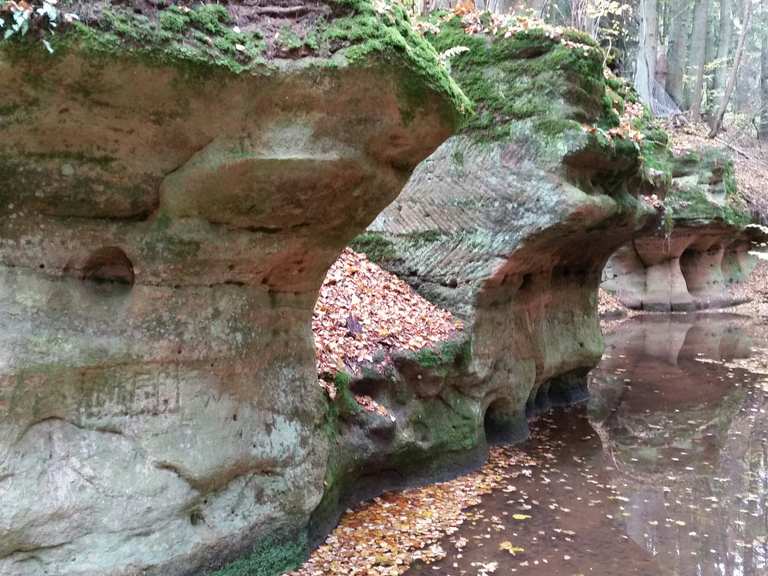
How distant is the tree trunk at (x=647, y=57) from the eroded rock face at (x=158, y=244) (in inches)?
965

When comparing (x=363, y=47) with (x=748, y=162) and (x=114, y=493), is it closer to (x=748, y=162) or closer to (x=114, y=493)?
(x=114, y=493)

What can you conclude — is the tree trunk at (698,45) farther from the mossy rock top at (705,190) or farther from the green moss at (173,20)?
the green moss at (173,20)

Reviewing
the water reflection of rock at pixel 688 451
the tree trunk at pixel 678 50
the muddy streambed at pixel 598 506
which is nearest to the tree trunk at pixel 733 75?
the tree trunk at pixel 678 50

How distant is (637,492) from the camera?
694 centimetres

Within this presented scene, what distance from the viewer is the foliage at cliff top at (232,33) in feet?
10.3

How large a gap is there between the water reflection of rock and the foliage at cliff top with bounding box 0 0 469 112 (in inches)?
166

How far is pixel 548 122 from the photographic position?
8.17m

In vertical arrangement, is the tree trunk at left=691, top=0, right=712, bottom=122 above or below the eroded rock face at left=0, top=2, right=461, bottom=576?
above

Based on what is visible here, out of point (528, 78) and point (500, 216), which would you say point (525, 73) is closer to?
point (528, 78)

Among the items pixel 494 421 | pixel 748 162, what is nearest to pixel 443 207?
pixel 494 421

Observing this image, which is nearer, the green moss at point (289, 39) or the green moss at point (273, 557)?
the green moss at point (289, 39)

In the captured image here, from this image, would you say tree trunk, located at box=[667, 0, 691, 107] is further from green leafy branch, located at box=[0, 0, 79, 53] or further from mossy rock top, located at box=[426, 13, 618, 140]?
green leafy branch, located at box=[0, 0, 79, 53]

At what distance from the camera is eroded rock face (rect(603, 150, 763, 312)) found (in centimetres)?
2069

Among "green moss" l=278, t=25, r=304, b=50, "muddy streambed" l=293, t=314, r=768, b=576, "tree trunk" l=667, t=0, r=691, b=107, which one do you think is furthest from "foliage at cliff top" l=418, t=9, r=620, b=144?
"tree trunk" l=667, t=0, r=691, b=107
